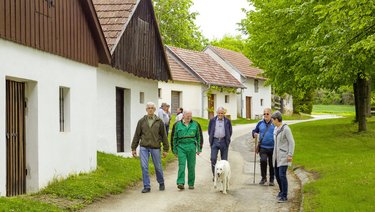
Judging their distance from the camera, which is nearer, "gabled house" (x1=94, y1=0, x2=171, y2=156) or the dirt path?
the dirt path

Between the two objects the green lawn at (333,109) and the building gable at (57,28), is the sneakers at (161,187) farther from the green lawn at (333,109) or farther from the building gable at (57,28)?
the green lawn at (333,109)

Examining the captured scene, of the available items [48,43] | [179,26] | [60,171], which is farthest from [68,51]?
[179,26]

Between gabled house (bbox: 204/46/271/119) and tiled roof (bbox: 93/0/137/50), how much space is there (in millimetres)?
31763

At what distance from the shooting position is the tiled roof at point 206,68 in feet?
147

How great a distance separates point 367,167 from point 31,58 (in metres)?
8.94

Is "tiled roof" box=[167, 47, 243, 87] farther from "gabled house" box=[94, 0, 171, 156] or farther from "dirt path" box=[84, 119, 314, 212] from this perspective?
"dirt path" box=[84, 119, 314, 212]

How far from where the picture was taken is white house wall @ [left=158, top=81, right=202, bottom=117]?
133 feet

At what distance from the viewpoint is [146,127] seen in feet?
41.0

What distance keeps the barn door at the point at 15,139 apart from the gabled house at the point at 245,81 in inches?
1534

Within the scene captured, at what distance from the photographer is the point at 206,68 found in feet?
153

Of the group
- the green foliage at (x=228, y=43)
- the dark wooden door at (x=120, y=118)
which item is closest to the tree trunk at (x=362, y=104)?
the dark wooden door at (x=120, y=118)

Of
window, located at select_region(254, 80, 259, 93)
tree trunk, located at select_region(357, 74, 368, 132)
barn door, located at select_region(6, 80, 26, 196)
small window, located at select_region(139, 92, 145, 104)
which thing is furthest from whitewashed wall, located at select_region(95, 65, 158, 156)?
window, located at select_region(254, 80, 259, 93)

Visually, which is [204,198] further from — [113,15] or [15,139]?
[113,15]

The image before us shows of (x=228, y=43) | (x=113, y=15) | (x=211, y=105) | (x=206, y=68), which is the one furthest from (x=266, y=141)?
(x=228, y=43)
